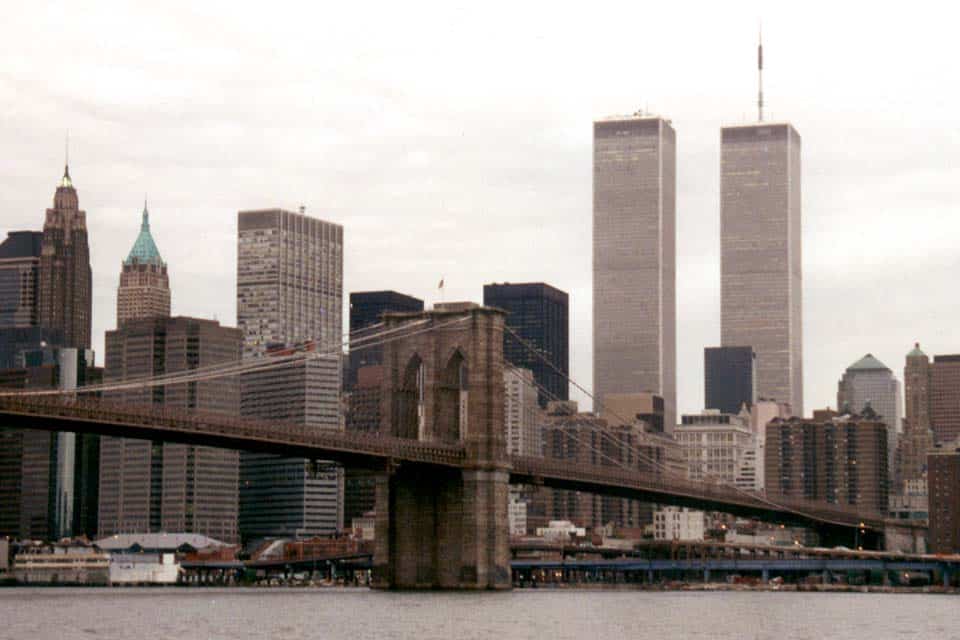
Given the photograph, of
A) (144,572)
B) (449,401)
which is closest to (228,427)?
(449,401)

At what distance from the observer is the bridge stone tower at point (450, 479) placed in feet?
354

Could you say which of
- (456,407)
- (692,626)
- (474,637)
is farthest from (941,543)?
(474,637)

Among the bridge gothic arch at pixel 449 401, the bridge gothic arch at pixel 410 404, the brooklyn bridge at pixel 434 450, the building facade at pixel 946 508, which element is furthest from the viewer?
the building facade at pixel 946 508

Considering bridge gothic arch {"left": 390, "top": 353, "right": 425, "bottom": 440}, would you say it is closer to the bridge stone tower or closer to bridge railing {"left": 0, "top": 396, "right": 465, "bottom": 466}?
the bridge stone tower

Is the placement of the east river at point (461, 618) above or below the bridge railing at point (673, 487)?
below

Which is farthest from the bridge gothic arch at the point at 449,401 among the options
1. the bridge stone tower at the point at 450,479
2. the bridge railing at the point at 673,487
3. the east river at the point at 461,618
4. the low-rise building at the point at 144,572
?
the low-rise building at the point at 144,572

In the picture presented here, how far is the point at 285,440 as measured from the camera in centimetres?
9888

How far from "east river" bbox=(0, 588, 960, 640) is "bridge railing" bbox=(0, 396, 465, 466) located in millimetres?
7613

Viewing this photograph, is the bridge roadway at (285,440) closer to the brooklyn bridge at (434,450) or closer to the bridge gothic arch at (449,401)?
the brooklyn bridge at (434,450)

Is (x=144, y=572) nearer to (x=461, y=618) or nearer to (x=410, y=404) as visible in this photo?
(x=410, y=404)

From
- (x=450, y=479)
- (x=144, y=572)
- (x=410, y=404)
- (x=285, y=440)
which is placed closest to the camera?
(x=285, y=440)

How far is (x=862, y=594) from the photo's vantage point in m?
→ 141

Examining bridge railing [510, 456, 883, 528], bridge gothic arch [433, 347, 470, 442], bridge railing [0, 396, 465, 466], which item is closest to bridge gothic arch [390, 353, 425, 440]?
bridge gothic arch [433, 347, 470, 442]

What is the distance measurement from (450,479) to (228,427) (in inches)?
659
